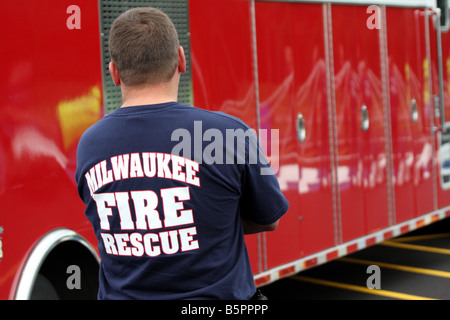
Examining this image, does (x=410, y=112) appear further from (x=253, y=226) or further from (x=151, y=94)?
(x=151, y=94)

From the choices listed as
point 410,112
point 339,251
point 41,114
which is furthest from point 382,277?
point 41,114

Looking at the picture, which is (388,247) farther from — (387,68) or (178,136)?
(178,136)

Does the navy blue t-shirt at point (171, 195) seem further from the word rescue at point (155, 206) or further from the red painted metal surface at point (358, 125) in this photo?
the red painted metal surface at point (358, 125)

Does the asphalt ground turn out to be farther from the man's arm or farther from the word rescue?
the word rescue

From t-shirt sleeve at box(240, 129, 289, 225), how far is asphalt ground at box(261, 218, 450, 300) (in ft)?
14.4

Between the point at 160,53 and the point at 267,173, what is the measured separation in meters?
0.48

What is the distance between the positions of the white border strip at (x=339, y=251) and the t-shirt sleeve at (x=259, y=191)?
2978 mm

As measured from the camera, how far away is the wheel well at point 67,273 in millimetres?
3953

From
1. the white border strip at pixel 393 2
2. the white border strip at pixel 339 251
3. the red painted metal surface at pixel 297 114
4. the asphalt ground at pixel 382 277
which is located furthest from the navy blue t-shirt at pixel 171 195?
the asphalt ground at pixel 382 277

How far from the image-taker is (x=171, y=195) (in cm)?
204

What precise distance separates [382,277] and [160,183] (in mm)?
5527

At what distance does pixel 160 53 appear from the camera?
2.08m

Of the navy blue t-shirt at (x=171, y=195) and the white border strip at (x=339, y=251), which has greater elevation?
the navy blue t-shirt at (x=171, y=195)
